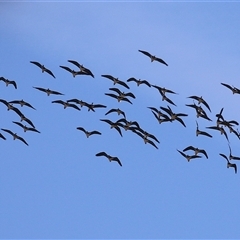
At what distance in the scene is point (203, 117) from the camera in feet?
353

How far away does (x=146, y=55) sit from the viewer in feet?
343

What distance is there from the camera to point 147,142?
4395 inches

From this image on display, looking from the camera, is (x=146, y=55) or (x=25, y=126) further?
(x=25, y=126)

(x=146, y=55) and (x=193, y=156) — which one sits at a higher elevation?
(x=146, y=55)

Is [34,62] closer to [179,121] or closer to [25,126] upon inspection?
[25,126]

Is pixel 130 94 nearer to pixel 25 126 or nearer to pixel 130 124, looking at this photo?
pixel 130 124

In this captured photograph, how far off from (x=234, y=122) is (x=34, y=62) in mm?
24655

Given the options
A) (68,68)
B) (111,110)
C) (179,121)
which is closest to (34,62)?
(68,68)

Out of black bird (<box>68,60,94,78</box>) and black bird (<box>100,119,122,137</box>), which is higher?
black bird (<box>68,60,94,78</box>)

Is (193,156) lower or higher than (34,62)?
lower

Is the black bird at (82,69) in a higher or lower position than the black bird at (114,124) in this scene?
higher

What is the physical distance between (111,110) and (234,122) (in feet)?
48.2

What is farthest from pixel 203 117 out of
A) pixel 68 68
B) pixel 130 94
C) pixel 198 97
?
pixel 68 68

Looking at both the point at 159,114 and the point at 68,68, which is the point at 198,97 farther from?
the point at 68,68
